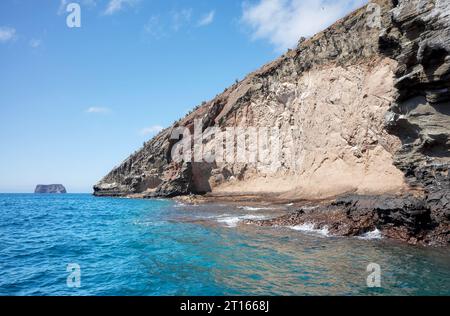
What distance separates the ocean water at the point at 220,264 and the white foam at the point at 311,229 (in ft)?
0.22

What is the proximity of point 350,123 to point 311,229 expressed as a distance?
1644 centimetres

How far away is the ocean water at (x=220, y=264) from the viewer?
9812 mm

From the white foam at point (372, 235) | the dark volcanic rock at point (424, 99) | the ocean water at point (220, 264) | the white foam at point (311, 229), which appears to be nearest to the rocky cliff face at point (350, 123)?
the dark volcanic rock at point (424, 99)

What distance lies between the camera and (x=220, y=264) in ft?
41.1

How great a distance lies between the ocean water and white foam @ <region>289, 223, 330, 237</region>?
0.07 meters

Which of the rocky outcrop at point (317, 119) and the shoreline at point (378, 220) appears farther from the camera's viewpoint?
the rocky outcrop at point (317, 119)

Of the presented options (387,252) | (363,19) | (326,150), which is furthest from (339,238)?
(363,19)

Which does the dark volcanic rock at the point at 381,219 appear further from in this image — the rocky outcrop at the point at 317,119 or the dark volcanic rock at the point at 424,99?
the rocky outcrop at the point at 317,119

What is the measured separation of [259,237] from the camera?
17.5 m

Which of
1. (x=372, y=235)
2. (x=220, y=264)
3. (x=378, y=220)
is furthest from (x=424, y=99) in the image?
(x=220, y=264)

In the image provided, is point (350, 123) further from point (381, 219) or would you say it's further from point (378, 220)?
point (381, 219)

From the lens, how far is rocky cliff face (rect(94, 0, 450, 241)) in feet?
62.1
